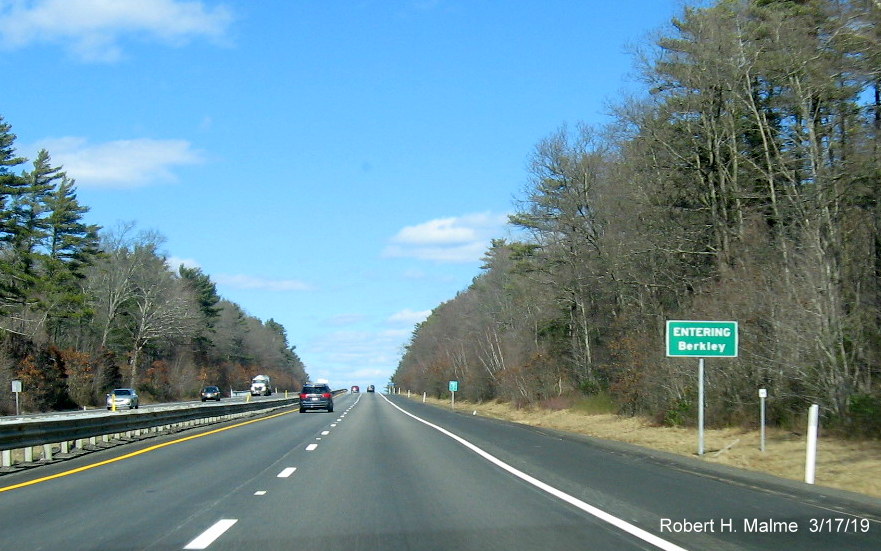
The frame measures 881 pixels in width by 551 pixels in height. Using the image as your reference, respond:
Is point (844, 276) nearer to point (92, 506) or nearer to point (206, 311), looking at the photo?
point (92, 506)

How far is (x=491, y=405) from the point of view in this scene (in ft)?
266

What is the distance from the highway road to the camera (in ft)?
31.5

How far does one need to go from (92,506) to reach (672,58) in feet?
100

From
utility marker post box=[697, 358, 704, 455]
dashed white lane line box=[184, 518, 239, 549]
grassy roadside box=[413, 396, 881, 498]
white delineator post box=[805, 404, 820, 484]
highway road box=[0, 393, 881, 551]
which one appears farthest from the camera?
utility marker post box=[697, 358, 704, 455]

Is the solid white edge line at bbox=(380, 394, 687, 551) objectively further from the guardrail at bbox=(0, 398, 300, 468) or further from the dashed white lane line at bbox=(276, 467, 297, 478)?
the guardrail at bbox=(0, 398, 300, 468)

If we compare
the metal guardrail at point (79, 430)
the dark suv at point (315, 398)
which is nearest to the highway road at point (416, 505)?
the metal guardrail at point (79, 430)

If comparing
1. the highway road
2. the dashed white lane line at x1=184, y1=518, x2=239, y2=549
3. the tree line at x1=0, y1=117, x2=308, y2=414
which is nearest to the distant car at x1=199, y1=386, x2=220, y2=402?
the tree line at x1=0, y1=117, x2=308, y2=414

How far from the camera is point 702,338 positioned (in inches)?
865

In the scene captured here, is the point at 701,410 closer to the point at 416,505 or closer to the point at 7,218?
the point at 416,505

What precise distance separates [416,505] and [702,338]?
39.6 ft

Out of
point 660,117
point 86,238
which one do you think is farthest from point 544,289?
point 86,238

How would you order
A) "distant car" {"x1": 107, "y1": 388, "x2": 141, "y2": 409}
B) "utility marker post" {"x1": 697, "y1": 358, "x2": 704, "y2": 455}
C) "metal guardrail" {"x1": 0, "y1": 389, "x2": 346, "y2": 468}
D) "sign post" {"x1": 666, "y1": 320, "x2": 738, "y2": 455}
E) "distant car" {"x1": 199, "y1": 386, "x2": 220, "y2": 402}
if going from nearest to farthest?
"metal guardrail" {"x1": 0, "y1": 389, "x2": 346, "y2": 468} → "utility marker post" {"x1": 697, "y1": 358, "x2": 704, "y2": 455} → "sign post" {"x1": 666, "y1": 320, "x2": 738, "y2": 455} → "distant car" {"x1": 107, "y1": 388, "x2": 141, "y2": 409} → "distant car" {"x1": 199, "y1": 386, "x2": 220, "y2": 402}

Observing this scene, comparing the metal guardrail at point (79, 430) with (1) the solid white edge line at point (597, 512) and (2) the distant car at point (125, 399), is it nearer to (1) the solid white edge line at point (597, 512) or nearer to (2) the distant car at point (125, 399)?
(1) the solid white edge line at point (597, 512)

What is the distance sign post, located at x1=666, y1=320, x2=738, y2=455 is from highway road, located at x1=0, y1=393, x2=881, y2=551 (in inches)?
114
